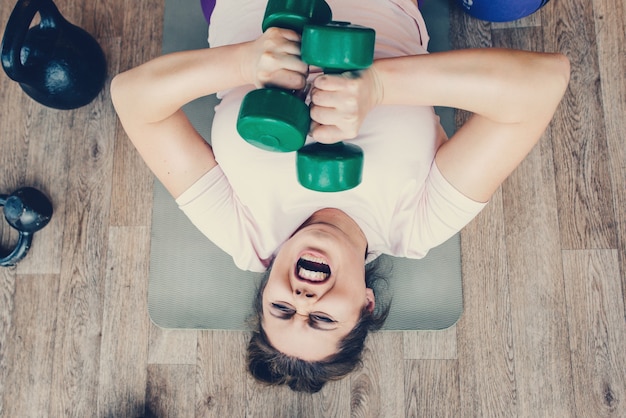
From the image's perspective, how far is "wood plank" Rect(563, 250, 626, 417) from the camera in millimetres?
1287

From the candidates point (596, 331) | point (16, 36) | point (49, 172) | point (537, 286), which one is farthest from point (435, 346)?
point (16, 36)

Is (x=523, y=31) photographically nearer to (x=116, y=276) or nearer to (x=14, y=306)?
(x=116, y=276)

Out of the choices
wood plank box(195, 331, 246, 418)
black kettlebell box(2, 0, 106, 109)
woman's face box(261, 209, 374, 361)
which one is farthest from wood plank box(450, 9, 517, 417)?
black kettlebell box(2, 0, 106, 109)

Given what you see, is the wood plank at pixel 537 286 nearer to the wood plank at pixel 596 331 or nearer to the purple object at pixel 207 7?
the wood plank at pixel 596 331

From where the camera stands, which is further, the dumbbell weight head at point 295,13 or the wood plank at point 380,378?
the wood plank at point 380,378

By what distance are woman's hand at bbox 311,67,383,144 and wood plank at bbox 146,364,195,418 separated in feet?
2.76

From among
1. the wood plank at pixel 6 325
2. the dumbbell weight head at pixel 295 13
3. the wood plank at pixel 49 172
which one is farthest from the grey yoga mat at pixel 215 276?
the dumbbell weight head at pixel 295 13

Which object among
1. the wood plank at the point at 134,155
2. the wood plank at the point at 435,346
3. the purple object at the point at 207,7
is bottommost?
the wood plank at the point at 435,346

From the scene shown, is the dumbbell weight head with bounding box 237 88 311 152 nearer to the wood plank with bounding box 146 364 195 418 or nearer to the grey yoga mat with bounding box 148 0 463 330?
the grey yoga mat with bounding box 148 0 463 330

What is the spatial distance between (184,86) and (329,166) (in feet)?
1.07

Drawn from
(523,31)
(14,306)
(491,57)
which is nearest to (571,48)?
(523,31)

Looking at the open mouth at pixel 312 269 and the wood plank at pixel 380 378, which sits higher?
the open mouth at pixel 312 269

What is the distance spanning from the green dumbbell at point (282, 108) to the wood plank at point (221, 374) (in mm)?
747

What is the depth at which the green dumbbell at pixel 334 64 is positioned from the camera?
2.30 ft
